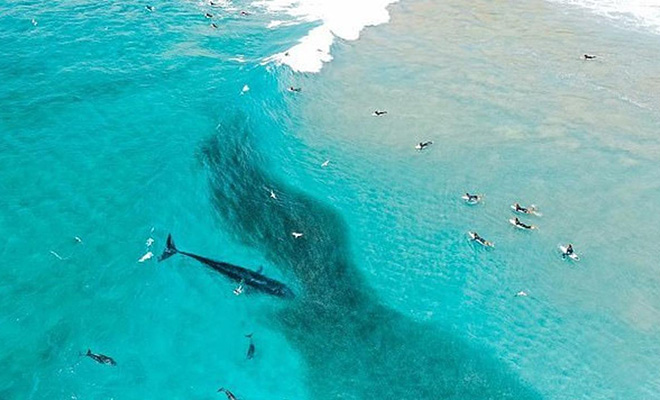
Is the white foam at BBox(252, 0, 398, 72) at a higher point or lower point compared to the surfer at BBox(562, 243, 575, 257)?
higher

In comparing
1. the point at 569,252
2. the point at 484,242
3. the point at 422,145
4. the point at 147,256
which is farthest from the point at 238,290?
the point at 569,252

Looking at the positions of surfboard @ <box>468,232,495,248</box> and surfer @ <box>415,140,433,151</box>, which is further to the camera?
surfer @ <box>415,140,433,151</box>

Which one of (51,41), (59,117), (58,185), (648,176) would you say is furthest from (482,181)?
(51,41)

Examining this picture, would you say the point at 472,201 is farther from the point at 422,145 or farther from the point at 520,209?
the point at 422,145

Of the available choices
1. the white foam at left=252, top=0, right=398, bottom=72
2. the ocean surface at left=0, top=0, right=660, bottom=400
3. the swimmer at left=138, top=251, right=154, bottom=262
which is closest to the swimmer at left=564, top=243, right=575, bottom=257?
the ocean surface at left=0, top=0, right=660, bottom=400

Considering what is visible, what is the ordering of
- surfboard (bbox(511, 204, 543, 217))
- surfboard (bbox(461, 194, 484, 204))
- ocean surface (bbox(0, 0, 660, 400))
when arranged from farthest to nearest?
1. surfboard (bbox(461, 194, 484, 204))
2. surfboard (bbox(511, 204, 543, 217))
3. ocean surface (bbox(0, 0, 660, 400))

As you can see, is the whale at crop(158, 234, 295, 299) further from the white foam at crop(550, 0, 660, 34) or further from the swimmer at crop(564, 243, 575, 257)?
the white foam at crop(550, 0, 660, 34)

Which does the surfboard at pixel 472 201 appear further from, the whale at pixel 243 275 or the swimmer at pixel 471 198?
the whale at pixel 243 275
